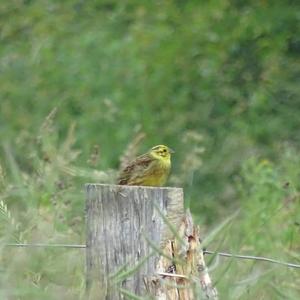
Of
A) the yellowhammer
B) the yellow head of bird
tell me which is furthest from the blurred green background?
the yellowhammer

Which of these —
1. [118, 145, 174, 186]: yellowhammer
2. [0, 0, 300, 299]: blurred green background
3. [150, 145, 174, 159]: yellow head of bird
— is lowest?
[0, 0, 300, 299]: blurred green background

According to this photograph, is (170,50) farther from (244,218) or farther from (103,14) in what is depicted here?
(244,218)

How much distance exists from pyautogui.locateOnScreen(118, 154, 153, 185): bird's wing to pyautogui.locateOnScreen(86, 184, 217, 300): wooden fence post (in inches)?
58.9

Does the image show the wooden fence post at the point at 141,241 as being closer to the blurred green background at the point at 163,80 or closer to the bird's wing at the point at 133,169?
the bird's wing at the point at 133,169

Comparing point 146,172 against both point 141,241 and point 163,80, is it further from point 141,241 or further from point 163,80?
point 163,80

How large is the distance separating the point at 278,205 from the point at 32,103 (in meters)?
5.37

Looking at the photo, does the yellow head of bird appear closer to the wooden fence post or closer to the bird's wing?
the bird's wing

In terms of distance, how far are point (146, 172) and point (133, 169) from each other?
0.06m

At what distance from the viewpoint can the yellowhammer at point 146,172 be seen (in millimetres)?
6219

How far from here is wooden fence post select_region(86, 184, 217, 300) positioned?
4508 mm

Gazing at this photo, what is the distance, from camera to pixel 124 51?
12461 mm

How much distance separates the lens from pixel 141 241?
4.58m

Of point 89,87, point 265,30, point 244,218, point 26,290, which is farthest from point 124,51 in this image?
point 26,290

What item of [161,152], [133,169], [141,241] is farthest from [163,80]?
[141,241]
